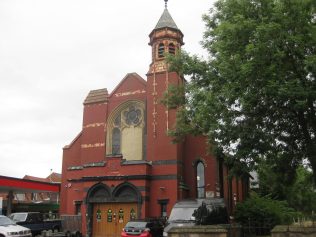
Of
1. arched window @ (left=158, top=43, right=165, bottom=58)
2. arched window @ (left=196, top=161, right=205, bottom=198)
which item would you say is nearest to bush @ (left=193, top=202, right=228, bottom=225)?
arched window @ (left=196, top=161, right=205, bottom=198)

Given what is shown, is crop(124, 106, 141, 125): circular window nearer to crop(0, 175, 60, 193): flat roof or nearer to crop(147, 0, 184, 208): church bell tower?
crop(147, 0, 184, 208): church bell tower

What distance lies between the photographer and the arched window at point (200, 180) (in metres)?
29.9

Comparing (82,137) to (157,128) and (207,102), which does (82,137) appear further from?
(207,102)

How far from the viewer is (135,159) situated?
104ft

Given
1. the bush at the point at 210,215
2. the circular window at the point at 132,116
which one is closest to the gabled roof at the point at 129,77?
the circular window at the point at 132,116

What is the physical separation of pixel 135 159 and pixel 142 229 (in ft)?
36.9

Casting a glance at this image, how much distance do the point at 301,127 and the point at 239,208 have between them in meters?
10.5

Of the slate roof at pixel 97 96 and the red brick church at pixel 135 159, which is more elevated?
the slate roof at pixel 97 96

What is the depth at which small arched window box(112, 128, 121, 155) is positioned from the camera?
3275 centimetres

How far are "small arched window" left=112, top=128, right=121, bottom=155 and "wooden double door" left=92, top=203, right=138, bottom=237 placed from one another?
472 cm

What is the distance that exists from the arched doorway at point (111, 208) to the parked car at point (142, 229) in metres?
6.23

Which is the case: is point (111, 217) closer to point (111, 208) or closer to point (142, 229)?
point (111, 208)

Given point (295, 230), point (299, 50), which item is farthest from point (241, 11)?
point (295, 230)

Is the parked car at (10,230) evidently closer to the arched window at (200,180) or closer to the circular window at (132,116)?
the arched window at (200,180)
